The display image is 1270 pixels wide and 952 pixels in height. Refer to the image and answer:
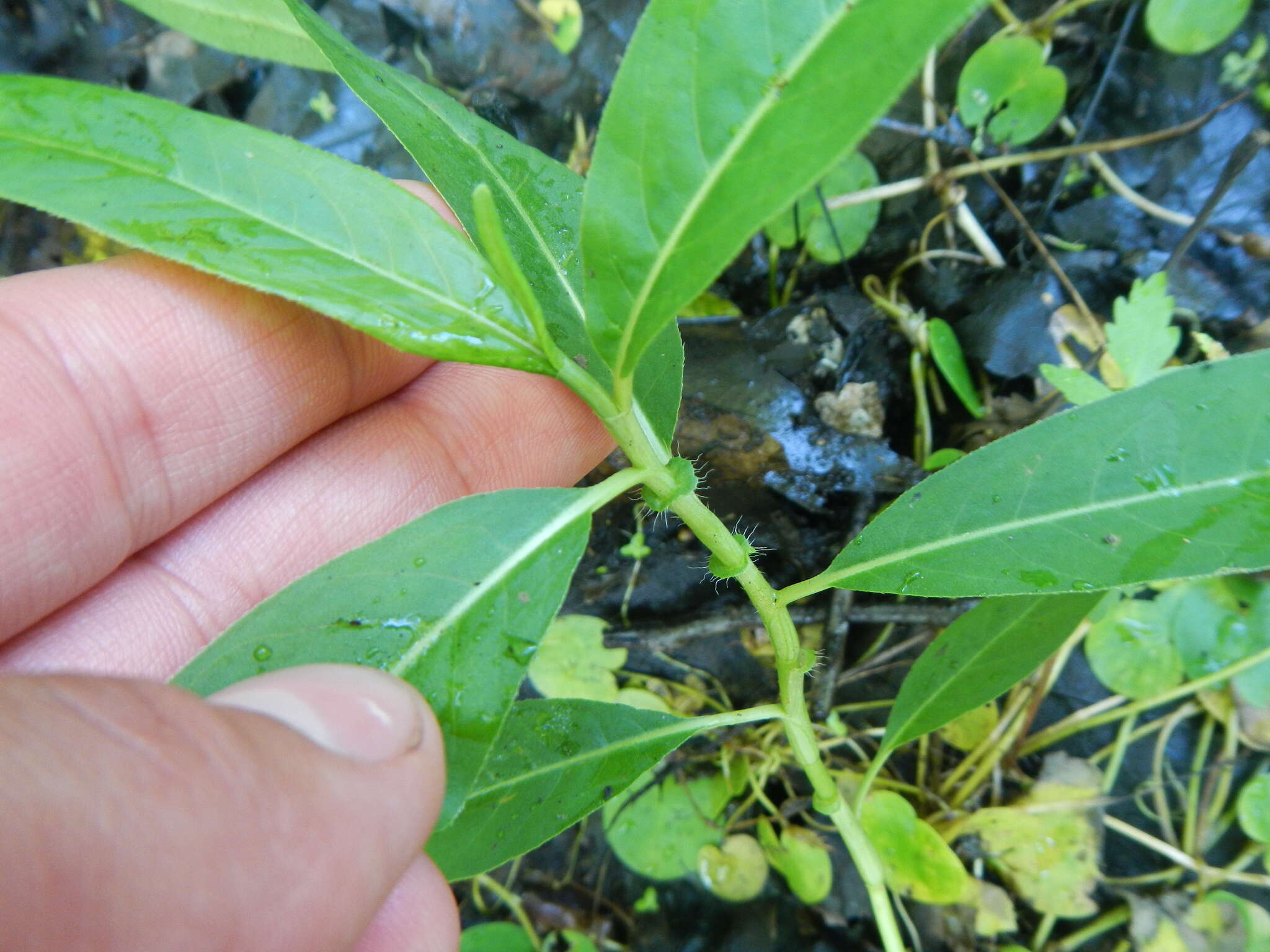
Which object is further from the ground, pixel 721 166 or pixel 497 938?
pixel 721 166

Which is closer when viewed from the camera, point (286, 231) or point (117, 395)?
point (286, 231)

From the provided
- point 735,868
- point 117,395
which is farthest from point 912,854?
point 117,395

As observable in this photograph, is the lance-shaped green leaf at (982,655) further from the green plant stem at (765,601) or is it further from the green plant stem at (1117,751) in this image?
the green plant stem at (1117,751)

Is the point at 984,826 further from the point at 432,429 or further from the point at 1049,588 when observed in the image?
the point at 432,429

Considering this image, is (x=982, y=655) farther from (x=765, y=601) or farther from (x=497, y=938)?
(x=497, y=938)

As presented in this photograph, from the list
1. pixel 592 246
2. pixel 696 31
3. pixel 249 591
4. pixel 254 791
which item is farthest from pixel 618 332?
pixel 249 591
